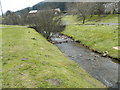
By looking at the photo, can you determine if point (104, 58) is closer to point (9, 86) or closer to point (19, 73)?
point (19, 73)

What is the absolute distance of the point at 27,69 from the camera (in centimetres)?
1248

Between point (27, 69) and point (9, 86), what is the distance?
131 inches

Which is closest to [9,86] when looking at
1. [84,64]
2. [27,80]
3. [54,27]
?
[27,80]

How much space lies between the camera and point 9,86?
928 centimetres

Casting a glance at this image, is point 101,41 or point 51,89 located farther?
point 101,41

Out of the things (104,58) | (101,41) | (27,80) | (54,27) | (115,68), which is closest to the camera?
(27,80)

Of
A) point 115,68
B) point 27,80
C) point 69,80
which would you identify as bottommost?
point 115,68

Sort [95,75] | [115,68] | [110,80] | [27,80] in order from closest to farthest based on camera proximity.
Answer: [27,80]
[110,80]
[95,75]
[115,68]

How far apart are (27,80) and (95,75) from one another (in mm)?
9352

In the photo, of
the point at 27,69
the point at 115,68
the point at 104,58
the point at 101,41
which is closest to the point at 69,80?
the point at 27,69

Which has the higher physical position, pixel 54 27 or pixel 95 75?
pixel 54 27

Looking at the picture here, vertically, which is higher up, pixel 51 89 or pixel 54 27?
pixel 54 27

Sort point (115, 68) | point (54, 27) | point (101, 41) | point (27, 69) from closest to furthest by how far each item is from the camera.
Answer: point (27, 69) < point (115, 68) < point (101, 41) < point (54, 27)

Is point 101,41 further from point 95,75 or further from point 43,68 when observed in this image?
point 43,68
